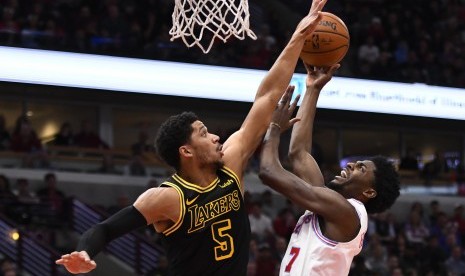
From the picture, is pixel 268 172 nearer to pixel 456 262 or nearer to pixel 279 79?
pixel 279 79

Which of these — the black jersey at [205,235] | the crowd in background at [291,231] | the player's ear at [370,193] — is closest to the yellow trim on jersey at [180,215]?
the black jersey at [205,235]

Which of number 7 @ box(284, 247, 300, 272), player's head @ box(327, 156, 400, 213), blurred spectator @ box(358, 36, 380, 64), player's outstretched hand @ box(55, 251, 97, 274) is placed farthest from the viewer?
blurred spectator @ box(358, 36, 380, 64)

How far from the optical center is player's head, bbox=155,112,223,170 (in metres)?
4.29

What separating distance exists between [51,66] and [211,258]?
8742 millimetres

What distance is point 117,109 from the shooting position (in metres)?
15.2

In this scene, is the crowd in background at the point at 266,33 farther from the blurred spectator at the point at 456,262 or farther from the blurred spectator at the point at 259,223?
the blurred spectator at the point at 456,262

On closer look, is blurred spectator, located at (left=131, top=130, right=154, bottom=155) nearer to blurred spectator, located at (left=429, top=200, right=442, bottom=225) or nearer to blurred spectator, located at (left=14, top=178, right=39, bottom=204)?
blurred spectator, located at (left=14, top=178, right=39, bottom=204)

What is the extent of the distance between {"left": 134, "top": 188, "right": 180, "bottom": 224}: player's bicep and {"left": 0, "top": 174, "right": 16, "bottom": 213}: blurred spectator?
7739mm

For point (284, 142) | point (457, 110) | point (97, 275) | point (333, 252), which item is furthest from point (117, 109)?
point (333, 252)

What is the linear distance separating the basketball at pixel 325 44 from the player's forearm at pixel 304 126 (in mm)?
157

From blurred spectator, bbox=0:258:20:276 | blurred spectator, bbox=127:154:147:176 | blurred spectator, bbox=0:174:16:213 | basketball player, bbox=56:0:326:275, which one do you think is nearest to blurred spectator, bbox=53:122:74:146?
blurred spectator, bbox=127:154:147:176

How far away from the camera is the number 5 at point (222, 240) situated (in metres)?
4.23

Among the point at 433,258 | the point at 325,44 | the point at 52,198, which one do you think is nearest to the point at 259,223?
the point at 433,258

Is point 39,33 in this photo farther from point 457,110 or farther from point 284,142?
point 457,110
